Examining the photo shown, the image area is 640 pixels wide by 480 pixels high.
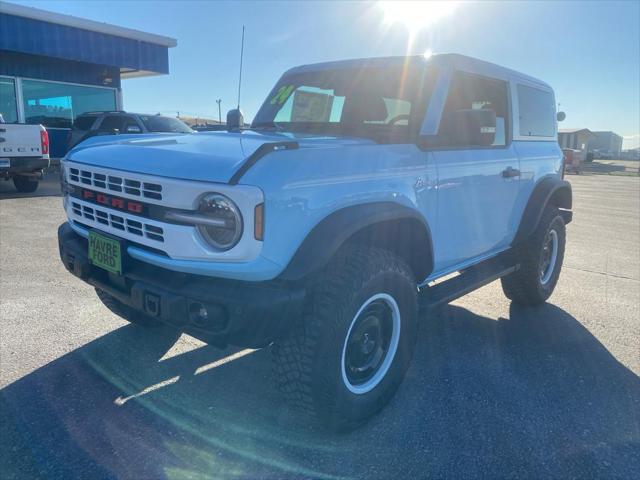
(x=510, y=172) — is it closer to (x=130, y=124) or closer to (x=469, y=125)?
(x=469, y=125)

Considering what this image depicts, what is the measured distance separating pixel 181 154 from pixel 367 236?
3.49 ft

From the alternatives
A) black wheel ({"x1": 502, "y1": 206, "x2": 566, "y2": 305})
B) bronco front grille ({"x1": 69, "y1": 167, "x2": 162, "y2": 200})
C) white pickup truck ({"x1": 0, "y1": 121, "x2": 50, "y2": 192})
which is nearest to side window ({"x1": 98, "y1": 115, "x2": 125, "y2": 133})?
white pickup truck ({"x1": 0, "y1": 121, "x2": 50, "y2": 192})

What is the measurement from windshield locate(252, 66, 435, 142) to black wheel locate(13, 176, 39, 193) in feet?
31.3

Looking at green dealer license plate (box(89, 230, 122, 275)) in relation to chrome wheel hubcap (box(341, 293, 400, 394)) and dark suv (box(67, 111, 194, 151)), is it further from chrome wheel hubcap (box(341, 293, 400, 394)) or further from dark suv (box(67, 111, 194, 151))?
dark suv (box(67, 111, 194, 151))

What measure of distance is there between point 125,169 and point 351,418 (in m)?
1.73

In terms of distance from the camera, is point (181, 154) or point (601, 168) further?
point (601, 168)

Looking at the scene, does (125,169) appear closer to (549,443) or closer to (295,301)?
(295,301)

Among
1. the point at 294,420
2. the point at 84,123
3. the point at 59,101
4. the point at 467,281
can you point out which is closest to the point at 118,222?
the point at 294,420

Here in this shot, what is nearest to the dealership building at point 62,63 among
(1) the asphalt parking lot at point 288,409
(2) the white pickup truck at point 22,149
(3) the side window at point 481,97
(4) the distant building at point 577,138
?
(2) the white pickup truck at point 22,149

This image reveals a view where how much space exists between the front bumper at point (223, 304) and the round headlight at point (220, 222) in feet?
0.63

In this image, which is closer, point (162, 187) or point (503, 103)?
point (162, 187)

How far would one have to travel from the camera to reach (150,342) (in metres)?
3.75

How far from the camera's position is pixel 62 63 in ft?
55.3

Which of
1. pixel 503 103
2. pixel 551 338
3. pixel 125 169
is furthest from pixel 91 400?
pixel 503 103
